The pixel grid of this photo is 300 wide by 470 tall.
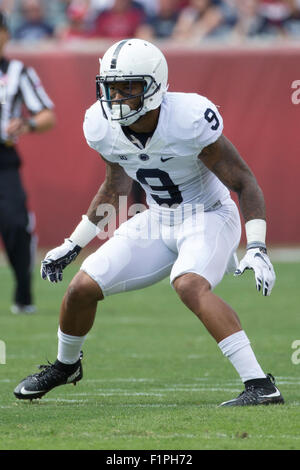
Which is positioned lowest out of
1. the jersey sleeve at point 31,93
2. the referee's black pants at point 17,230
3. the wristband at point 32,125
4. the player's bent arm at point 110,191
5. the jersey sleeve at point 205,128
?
the referee's black pants at point 17,230

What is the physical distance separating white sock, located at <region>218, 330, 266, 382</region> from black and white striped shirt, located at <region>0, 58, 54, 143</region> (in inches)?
148

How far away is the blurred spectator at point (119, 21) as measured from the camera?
10.8m

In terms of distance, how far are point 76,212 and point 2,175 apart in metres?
3.23

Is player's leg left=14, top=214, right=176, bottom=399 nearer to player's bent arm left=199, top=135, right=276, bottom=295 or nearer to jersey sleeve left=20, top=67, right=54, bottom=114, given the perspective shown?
player's bent arm left=199, top=135, right=276, bottom=295

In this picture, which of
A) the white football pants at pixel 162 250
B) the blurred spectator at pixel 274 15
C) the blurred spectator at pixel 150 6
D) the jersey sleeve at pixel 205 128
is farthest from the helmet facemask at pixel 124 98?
the blurred spectator at pixel 150 6

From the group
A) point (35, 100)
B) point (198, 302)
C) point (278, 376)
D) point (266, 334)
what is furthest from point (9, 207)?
point (198, 302)

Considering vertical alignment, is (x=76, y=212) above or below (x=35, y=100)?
below

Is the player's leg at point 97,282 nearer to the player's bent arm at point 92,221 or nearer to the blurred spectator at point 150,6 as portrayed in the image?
the player's bent arm at point 92,221

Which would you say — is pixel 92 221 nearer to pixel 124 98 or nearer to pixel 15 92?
pixel 124 98

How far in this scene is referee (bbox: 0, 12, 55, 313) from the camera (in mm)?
7176

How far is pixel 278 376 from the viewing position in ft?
16.3

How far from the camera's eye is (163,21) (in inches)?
437
